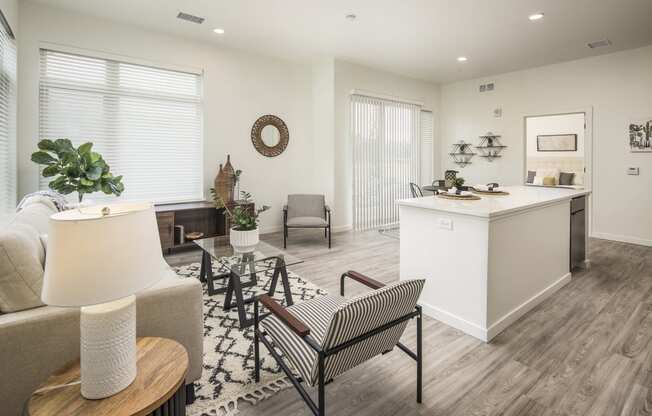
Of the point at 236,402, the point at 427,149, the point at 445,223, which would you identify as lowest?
the point at 236,402

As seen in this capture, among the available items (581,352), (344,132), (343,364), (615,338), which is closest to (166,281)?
(343,364)

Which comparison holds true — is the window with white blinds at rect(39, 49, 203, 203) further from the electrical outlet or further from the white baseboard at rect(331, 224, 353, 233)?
the electrical outlet

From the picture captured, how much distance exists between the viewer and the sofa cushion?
1420 mm

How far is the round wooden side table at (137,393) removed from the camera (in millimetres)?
1095

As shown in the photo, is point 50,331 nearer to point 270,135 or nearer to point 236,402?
point 236,402

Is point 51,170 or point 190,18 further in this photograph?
point 190,18

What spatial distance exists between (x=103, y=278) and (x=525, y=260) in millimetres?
2981

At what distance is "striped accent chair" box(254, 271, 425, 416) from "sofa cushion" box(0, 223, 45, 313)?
0.99 meters

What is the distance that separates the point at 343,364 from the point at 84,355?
1038 mm

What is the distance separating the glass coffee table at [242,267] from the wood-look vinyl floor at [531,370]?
85 centimetres

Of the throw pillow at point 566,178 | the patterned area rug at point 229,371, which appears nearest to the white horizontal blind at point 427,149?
the throw pillow at point 566,178

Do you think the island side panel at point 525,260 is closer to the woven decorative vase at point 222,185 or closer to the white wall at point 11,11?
the woven decorative vase at point 222,185

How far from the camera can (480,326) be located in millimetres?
2551

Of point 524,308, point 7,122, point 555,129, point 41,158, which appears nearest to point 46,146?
point 41,158
